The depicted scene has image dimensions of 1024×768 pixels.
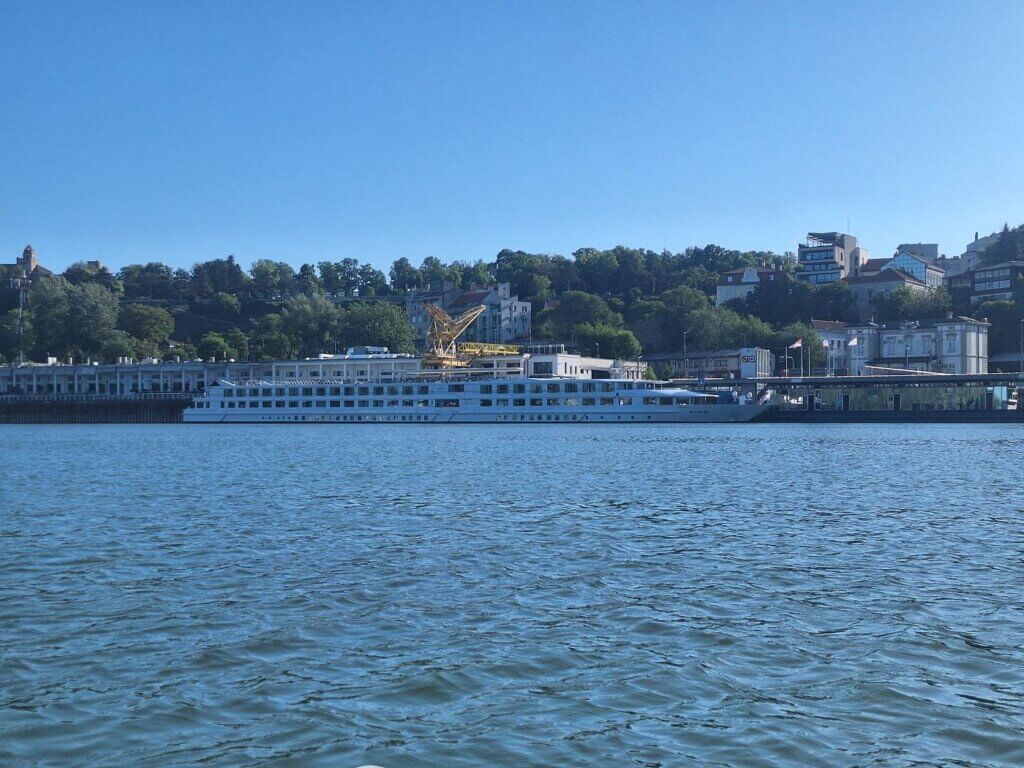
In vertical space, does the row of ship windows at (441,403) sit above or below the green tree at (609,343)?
below

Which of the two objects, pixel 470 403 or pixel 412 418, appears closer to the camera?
pixel 470 403

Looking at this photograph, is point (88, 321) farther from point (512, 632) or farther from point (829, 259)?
point (512, 632)

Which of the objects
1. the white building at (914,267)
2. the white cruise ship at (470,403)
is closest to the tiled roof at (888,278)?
the white building at (914,267)

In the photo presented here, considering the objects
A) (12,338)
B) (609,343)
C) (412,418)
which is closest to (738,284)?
(609,343)

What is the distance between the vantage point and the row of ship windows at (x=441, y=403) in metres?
100

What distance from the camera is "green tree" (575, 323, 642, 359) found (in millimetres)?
143750

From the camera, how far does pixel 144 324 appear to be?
172 meters

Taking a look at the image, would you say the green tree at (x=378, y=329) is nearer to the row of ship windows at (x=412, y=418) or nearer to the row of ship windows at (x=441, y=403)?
the row of ship windows at (x=441, y=403)

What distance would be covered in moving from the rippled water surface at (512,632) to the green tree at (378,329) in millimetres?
128290

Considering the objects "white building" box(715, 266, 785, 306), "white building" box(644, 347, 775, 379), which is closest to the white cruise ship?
"white building" box(644, 347, 775, 379)

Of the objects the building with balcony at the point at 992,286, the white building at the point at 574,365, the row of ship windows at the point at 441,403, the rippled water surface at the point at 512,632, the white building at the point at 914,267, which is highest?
the white building at the point at 914,267

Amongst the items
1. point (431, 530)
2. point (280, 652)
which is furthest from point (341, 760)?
point (431, 530)

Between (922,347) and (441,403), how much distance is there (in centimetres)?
6624

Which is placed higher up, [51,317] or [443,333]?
[51,317]
